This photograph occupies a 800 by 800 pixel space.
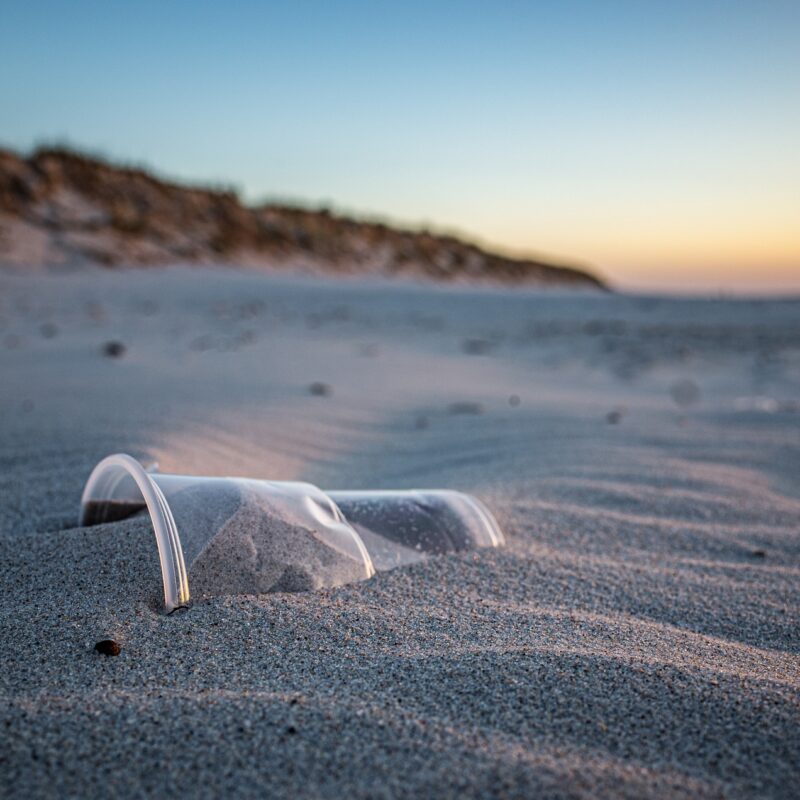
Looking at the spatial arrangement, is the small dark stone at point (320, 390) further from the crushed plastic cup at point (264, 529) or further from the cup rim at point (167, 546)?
the cup rim at point (167, 546)

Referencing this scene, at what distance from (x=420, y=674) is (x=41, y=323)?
7.19 meters

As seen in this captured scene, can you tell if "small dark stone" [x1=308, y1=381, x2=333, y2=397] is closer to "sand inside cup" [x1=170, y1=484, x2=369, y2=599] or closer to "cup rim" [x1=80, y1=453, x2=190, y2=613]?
"sand inside cup" [x1=170, y1=484, x2=369, y2=599]

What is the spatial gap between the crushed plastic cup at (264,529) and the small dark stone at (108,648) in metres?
0.16

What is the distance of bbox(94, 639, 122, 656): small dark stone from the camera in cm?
148

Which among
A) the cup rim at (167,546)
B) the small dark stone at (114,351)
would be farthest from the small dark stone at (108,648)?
the small dark stone at (114,351)

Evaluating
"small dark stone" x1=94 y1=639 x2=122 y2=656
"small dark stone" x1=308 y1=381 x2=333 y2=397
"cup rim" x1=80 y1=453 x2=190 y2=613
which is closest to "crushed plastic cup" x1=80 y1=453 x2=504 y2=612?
"cup rim" x1=80 y1=453 x2=190 y2=613

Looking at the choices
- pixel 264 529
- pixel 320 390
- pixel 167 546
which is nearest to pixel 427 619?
pixel 264 529

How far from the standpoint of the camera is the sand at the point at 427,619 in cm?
117

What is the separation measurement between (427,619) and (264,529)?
17.1 inches

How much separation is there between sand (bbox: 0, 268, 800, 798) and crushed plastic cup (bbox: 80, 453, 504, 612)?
0.19ft

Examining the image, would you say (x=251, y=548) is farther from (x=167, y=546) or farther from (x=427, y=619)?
(x=427, y=619)

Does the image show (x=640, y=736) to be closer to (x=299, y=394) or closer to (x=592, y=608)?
(x=592, y=608)

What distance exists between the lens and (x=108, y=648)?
1.48 meters

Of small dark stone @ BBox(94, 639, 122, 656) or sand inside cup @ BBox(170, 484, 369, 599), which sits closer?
small dark stone @ BBox(94, 639, 122, 656)
